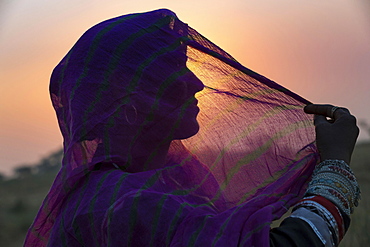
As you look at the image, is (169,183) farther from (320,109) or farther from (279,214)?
(320,109)

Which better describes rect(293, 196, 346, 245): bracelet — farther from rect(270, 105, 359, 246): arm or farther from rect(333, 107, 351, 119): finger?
rect(333, 107, 351, 119): finger

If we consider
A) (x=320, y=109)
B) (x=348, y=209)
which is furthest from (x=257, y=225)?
(x=320, y=109)

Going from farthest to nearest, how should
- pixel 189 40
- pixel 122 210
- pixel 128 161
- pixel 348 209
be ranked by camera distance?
pixel 189 40 → pixel 128 161 → pixel 348 209 → pixel 122 210

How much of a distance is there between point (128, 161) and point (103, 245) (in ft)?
1.15

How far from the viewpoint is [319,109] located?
6.00 ft

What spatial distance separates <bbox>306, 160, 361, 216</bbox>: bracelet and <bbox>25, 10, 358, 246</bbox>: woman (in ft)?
0.06

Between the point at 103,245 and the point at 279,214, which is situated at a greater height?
the point at 279,214

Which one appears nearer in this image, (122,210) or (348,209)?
(122,210)

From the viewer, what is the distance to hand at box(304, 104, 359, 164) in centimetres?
165

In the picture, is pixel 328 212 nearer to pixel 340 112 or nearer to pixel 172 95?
pixel 340 112

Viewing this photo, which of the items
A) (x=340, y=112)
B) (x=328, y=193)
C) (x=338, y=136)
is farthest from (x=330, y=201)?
(x=340, y=112)

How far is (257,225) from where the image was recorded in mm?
1465

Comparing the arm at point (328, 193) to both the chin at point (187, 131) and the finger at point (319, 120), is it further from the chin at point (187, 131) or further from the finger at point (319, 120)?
the chin at point (187, 131)

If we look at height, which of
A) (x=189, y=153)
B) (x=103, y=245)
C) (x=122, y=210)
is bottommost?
(x=103, y=245)
